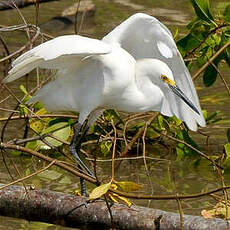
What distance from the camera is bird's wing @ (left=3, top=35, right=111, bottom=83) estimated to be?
3.29m

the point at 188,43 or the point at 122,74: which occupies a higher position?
the point at 122,74

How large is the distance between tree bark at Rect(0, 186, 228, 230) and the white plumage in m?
0.50

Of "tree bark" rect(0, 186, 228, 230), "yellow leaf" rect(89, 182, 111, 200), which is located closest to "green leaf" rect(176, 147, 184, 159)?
"tree bark" rect(0, 186, 228, 230)

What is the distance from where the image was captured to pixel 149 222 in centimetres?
309

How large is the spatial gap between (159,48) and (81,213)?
0.78 m

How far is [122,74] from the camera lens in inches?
141

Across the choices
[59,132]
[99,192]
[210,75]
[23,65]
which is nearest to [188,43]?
[210,75]

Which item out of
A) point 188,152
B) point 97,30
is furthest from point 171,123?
point 97,30

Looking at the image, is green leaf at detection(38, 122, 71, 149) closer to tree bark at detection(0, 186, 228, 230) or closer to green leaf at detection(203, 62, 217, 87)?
green leaf at detection(203, 62, 217, 87)

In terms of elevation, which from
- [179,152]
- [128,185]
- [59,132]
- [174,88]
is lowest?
[179,152]

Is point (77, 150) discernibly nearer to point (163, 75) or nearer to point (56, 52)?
point (163, 75)

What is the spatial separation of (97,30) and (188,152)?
3.63 m

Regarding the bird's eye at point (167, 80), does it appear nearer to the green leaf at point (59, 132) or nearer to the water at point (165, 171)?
the water at point (165, 171)

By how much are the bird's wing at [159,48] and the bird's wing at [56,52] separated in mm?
215
